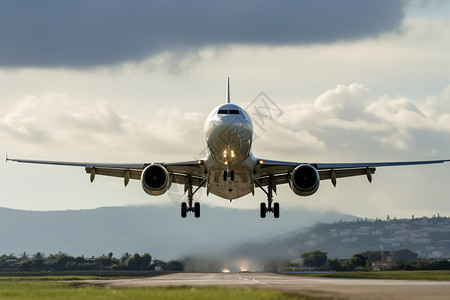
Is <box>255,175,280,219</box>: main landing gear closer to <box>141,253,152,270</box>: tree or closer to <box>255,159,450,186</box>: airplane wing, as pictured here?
<box>255,159,450,186</box>: airplane wing

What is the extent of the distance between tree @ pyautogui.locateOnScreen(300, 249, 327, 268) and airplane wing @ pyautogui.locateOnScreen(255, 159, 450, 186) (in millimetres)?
17471

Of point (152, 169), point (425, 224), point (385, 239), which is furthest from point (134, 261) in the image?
point (425, 224)

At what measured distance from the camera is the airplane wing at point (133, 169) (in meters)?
49.0

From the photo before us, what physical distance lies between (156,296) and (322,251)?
52452 mm

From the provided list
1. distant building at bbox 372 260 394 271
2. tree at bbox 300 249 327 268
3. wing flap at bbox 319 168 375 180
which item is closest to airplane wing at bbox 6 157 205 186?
wing flap at bbox 319 168 375 180

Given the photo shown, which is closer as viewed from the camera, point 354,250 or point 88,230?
point 354,250

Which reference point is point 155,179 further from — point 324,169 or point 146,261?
point 146,261

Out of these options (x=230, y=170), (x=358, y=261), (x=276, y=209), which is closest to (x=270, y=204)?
(x=276, y=209)

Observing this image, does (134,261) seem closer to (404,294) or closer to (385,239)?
(385,239)

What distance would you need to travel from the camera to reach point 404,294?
2581cm

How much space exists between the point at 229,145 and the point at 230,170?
405 centimetres

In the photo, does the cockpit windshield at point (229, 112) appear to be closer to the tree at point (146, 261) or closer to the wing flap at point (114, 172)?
the wing flap at point (114, 172)

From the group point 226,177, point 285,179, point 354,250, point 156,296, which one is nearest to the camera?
point 156,296

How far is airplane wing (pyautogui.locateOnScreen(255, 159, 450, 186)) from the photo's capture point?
162 ft
